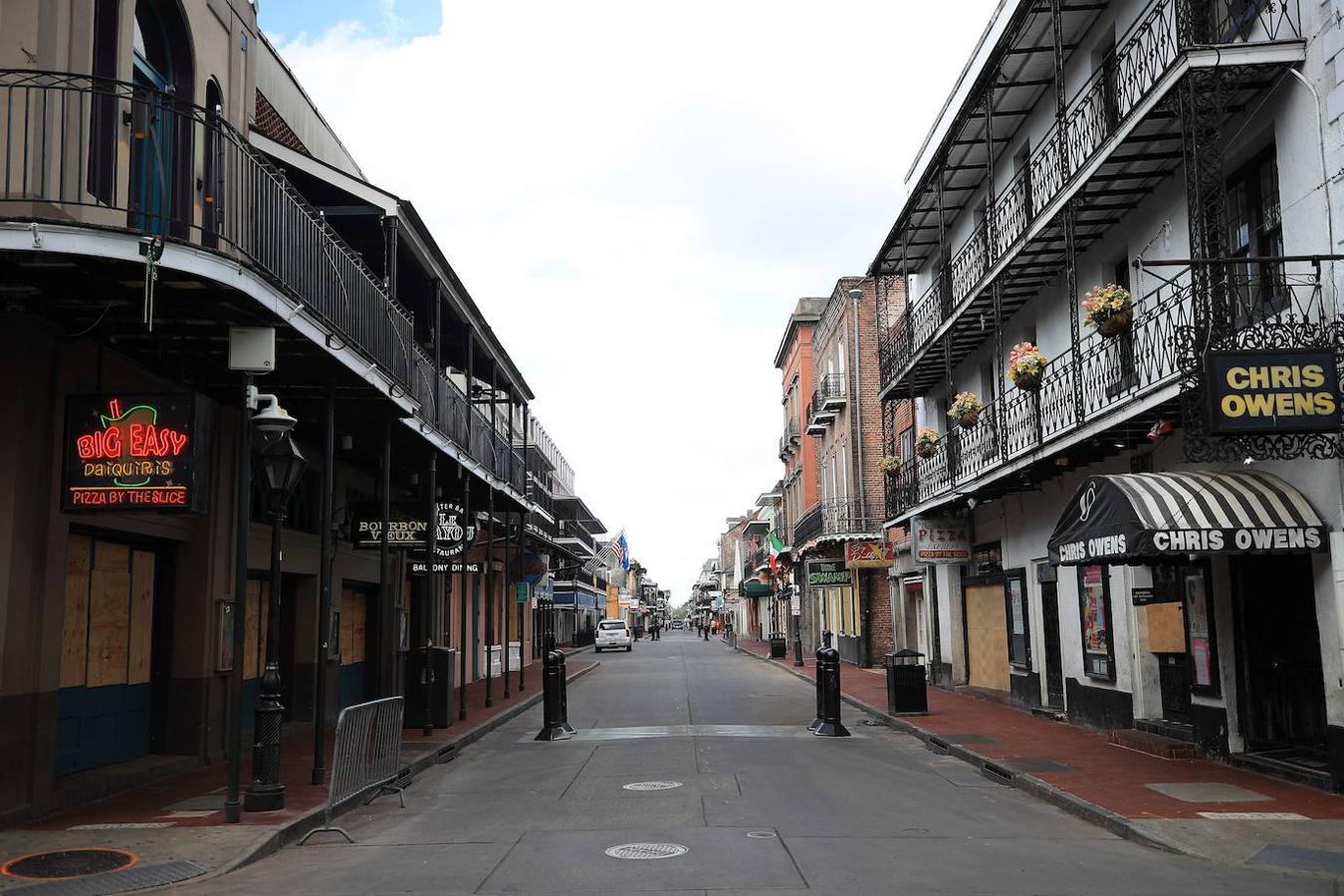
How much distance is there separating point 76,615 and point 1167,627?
1265 centimetres

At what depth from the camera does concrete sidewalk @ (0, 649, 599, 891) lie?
8.77 m

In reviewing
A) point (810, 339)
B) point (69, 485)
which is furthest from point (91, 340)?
point (810, 339)

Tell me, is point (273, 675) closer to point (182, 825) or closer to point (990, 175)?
point (182, 825)

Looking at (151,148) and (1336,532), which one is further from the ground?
(151,148)

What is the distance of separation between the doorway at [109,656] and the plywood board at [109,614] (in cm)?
1

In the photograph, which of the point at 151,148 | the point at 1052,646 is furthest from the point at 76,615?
the point at 1052,646

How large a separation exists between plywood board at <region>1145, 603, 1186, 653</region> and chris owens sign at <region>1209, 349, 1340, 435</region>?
15.5ft

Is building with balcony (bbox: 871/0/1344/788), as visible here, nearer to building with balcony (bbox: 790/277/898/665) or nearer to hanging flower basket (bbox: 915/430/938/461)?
hanging flower basket (bbox: 915/430/938/461)

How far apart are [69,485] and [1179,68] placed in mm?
11138

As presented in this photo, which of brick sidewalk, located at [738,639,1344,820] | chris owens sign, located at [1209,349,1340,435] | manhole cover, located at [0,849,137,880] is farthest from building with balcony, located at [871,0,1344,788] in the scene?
manhole cover, located at [0,849,137,880]

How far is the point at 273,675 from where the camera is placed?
1072cm

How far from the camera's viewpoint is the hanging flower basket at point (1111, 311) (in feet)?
43.2

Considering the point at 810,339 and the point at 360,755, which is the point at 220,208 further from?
the point at 810,339

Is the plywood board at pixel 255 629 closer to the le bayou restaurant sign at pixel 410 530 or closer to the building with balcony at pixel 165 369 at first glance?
the building with balcony at pixel 165 369
